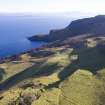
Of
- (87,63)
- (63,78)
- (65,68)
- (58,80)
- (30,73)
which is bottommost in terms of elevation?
(30,73)

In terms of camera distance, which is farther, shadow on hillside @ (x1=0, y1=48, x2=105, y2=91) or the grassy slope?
shadow on hillside @ (x1=0, y1=48, x2=105, y2=91)

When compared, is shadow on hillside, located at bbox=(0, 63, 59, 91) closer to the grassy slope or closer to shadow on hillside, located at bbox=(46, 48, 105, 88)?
the grassy slope

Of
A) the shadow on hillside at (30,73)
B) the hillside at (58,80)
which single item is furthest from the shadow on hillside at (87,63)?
the shadow on hillside at (30,73)

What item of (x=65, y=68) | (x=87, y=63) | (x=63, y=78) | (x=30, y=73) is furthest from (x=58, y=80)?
(x=87, y=63)

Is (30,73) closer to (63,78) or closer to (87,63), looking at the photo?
(63,78)

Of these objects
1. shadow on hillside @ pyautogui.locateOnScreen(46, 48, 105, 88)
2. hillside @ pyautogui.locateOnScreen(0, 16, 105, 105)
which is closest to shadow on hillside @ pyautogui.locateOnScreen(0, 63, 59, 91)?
hillside @ pyautogui.locateOnScreen(0, 16, 105, 105)

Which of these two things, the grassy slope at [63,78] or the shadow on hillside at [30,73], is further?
the shadow on hillside at [30,73]

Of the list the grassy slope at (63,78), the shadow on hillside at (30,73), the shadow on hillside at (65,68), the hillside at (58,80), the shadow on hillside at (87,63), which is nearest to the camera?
the hillside at (58,80)

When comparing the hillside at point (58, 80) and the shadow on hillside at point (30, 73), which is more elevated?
the hillside at point (58, 80)

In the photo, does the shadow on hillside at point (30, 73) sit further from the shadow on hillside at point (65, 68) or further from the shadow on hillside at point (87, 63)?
the shadow on hillside at point (87, 63)
